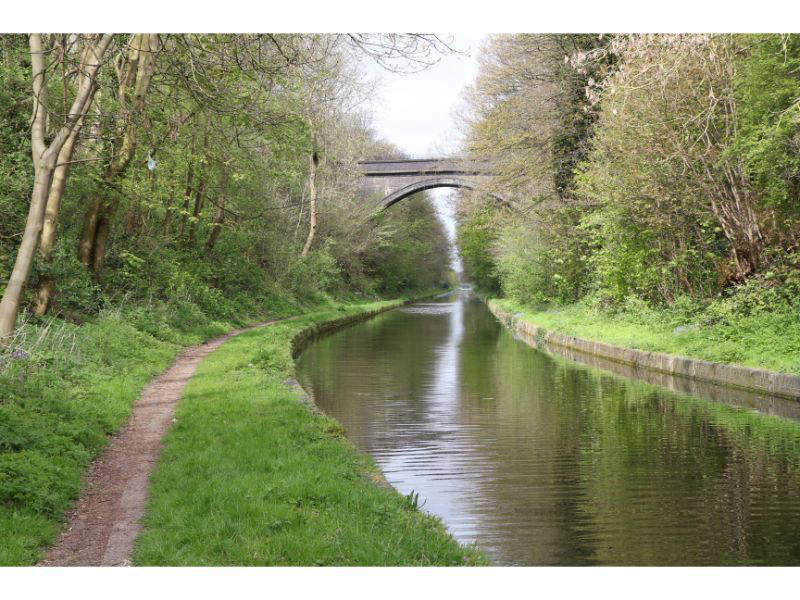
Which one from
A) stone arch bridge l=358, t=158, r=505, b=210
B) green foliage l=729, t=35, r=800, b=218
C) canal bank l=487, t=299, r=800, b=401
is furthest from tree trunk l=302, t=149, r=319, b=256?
green foliage l=729, t=35, r=800, b=218

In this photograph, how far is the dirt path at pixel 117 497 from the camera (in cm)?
536

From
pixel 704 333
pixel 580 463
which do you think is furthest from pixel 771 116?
pixel 580 463

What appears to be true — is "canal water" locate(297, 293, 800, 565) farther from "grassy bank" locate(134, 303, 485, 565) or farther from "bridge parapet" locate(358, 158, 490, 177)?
"bridge parapet" locate(358, 158, 490, 177)

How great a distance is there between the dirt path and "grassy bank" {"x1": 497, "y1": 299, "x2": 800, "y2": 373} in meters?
8.84

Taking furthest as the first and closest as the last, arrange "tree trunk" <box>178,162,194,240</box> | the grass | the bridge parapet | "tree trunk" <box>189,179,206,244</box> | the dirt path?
the bridge parapet, "tree trunk" <box>189,179,206,244</box>, "tree trunk" <box>178,162,194,240</box>, the grass, the dirt path

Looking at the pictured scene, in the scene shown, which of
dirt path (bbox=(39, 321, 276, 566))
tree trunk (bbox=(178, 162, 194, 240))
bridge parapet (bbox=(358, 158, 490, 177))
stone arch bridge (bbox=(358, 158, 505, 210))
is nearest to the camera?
dirt path (bbox=(39, 321, 276, 566))

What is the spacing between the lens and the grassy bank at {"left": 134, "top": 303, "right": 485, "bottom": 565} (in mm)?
5066

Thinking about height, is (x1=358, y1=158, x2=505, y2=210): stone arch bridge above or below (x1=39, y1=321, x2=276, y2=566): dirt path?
above

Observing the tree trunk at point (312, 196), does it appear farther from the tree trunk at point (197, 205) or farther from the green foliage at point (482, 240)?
the tree trunk at point (197, 205)

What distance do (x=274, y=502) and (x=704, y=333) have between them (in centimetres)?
1210

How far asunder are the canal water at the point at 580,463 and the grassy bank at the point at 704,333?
1490mm

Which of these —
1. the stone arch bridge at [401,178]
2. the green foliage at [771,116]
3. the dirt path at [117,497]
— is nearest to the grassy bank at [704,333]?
the green foliage at [771,116]

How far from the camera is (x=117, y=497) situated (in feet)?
21.8
